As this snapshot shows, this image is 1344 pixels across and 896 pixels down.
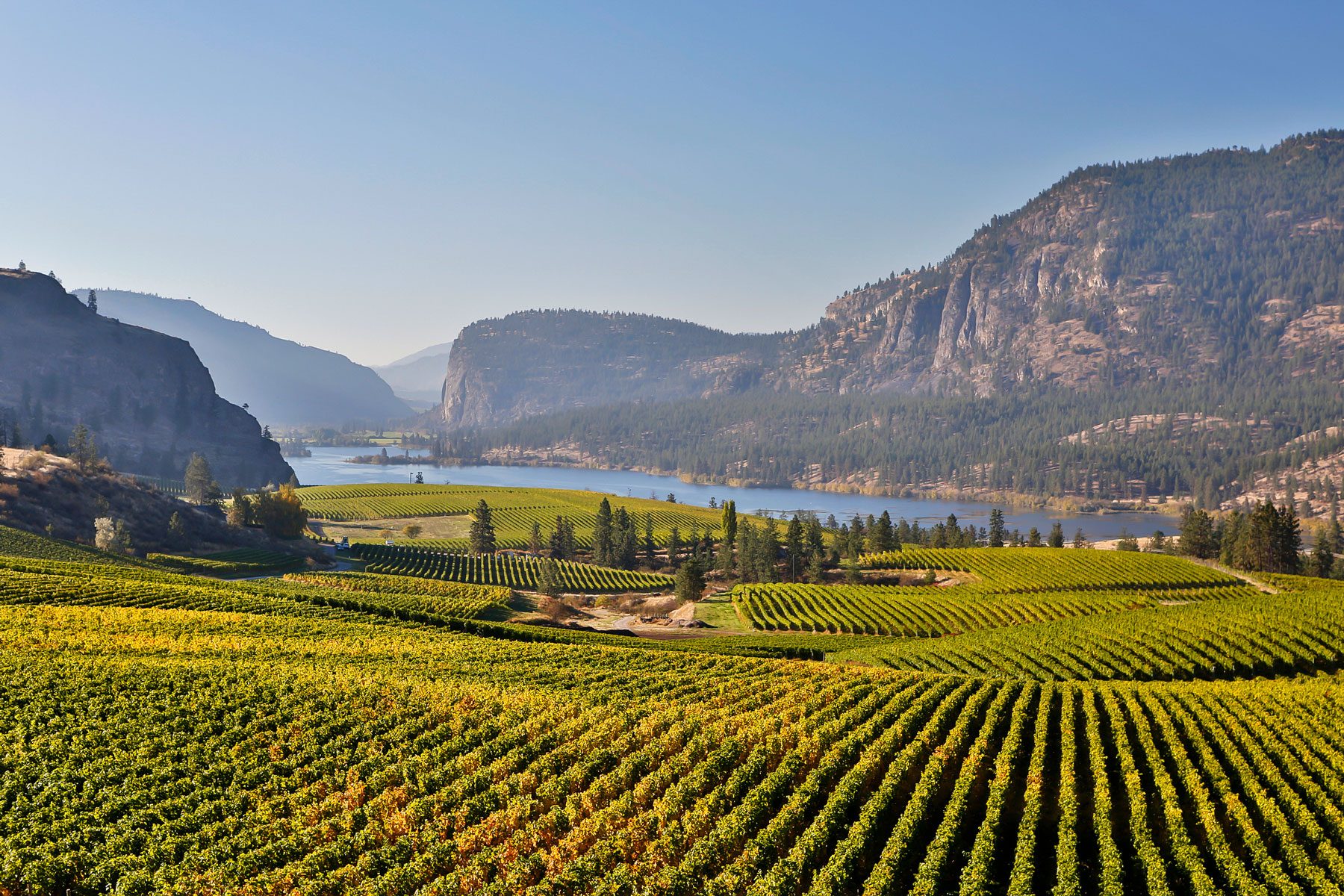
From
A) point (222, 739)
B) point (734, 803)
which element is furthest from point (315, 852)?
point (734, 803)

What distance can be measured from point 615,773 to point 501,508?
15115cm

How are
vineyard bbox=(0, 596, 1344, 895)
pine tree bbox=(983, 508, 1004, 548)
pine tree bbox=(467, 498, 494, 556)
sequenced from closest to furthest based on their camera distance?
vineyard bbox=(0, 596, 1344, 895) < pine tree bbox=(467, 498, 494, 556) < pine tree bbox=(983, 508, 1004, 548)

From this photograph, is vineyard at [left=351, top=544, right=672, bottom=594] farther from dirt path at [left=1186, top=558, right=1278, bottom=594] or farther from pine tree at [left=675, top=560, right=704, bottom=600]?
dirt path at [left=1186, top=558, right=1278, bottom=594]

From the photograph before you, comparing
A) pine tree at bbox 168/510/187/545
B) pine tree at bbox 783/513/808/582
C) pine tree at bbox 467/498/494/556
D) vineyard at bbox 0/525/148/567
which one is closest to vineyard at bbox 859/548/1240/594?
pine tree at bbox 783/513/808/582

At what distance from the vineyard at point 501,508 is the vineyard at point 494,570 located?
63.3 feet

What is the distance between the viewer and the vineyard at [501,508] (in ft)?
480

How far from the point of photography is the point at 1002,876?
20.0 metres

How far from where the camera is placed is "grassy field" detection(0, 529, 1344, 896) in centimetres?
1805

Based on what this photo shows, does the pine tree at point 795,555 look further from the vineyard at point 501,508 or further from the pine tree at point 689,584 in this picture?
the vineyard at point 501,508

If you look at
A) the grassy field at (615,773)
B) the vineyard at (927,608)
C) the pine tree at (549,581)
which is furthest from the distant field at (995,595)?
the grassy field at (615,773)

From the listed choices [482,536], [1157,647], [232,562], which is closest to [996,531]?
[482,536]

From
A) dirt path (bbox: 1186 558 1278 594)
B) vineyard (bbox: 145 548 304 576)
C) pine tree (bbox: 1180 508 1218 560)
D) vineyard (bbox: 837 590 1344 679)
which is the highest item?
pine tree (bbox: 1180 508 1218 560)

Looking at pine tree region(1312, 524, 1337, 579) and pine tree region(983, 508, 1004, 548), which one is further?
pine tree region(983, 508, 1004, 548)

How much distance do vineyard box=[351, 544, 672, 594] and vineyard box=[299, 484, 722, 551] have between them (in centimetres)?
1930
